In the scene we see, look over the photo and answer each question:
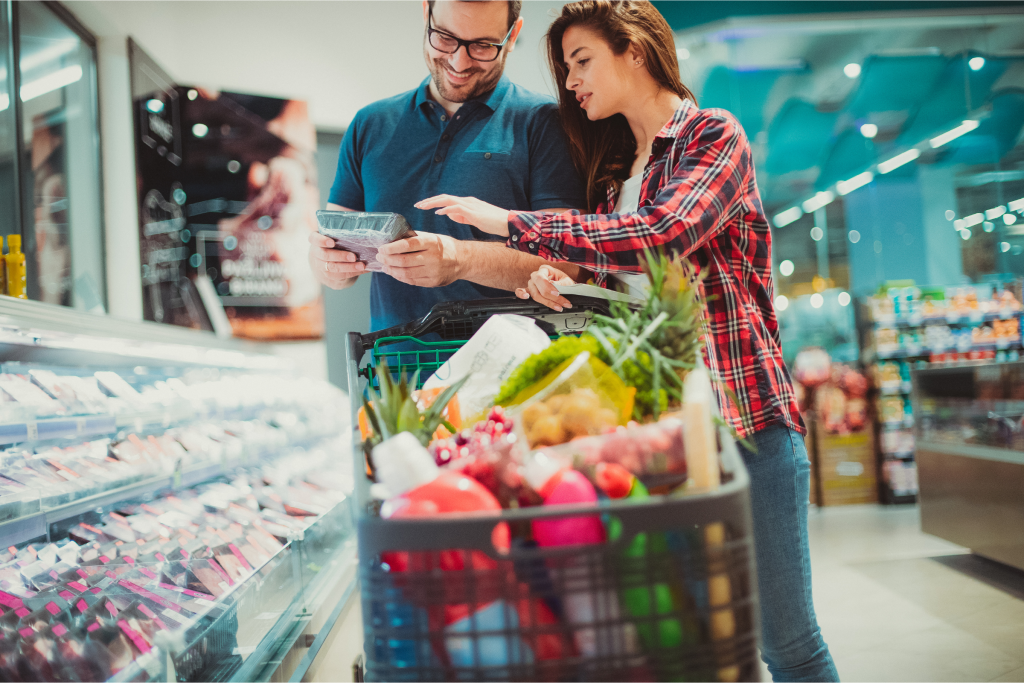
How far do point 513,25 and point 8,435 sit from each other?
1.74 meters

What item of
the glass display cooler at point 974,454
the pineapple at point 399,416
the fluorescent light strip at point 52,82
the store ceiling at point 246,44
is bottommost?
the glass display cooler at point 974,454

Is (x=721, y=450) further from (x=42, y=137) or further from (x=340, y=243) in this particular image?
(x=42, y=137)

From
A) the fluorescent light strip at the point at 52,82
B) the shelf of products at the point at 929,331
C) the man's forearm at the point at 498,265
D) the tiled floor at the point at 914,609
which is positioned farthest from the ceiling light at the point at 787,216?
the man's forearm at the point at 498,265

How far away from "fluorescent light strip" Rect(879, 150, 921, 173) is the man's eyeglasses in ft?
26.6

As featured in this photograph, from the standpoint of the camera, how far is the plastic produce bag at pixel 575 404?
2.86ft

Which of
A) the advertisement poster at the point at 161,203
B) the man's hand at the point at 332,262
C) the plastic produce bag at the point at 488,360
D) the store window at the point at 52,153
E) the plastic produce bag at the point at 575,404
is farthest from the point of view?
the advertisement poster at the point at 161,203

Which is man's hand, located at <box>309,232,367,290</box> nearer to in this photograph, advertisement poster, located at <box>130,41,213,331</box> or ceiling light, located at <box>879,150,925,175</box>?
advertisement poster, located at <box>130,41,213,331</box>

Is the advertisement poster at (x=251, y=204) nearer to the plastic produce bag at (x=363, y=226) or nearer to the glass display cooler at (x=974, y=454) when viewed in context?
the plastic produce bag at (x=363, y=226)

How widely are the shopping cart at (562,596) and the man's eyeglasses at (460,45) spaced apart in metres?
1.24

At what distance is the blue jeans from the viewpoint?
1.31 meters

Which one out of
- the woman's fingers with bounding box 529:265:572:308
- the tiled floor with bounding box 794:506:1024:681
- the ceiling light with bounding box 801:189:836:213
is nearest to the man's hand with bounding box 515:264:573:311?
the woman's fingers with bounding box 529:265:572:308

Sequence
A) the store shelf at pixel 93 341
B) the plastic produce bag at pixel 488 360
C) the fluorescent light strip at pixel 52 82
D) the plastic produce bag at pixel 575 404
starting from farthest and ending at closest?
the fluorescent light strip at pixel 52 82, the store shelf at pixel 93 341, the plastic produce bag at pixel 488 360, the plastic produce bag at pixel 575 404

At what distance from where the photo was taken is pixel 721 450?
86cm

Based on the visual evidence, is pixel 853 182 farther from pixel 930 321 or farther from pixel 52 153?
pixel 52 153
